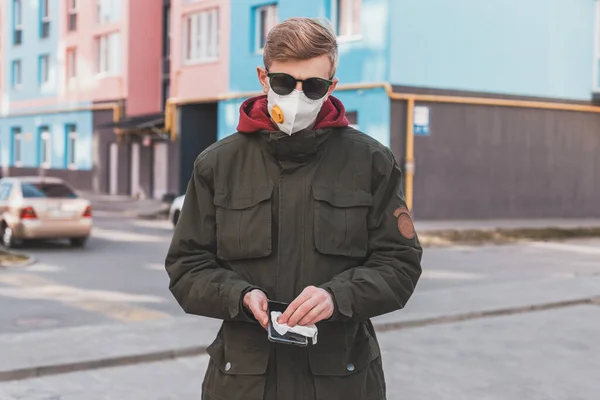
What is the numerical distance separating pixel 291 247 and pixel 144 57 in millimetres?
33335

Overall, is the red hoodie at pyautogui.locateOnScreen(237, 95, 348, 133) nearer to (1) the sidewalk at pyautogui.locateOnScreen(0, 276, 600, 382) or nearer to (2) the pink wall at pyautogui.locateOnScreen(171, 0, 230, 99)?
(1) the sidewalk at pyautogui.locateOnScreen(0, 276, 600, 382)

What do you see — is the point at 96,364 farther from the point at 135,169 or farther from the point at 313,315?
the point at 135,169

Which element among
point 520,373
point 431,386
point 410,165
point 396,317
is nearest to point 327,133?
point 431,386

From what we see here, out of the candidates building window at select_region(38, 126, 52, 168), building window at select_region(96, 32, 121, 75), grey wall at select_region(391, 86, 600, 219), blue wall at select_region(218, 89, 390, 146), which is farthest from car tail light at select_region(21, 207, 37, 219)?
building window at select_region(38, 126, 52, 168)

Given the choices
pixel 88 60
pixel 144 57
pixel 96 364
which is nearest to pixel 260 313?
pixel 96 364

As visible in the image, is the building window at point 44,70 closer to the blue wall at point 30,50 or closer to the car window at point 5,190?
the blue wall at point 30,50

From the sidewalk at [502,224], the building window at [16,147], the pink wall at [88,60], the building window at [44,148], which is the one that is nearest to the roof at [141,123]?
the pink wall at [88,60]

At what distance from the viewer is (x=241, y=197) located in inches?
98.0

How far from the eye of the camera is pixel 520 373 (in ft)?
22.4

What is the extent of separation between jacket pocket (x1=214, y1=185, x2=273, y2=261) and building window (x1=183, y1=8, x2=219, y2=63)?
26538mm

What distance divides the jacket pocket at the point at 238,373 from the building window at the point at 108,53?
33.9m

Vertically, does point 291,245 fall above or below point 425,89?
below

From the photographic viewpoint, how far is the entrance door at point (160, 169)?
3231cm

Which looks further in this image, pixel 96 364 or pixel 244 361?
pixel 96 364
